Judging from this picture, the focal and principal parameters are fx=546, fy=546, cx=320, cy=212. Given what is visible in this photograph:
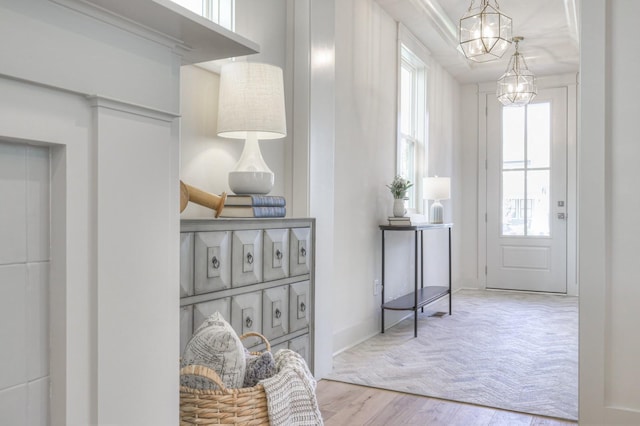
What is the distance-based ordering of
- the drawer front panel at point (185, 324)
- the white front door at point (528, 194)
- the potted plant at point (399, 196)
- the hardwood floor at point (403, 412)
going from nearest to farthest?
1. the drawer front panel at point (185, 324)
2. the hardwood floor at point (403, 412)
3. the potted plant at point (399, 196)
4. the white front door at point (528, 194)

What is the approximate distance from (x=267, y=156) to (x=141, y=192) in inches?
71.0

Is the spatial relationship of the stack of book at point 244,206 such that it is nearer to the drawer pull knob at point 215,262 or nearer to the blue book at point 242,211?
the blue book at point 242,211

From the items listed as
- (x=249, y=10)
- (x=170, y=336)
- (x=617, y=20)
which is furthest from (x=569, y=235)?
(x=170, y=336)

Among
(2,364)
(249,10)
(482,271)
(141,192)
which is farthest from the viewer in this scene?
(482,271)

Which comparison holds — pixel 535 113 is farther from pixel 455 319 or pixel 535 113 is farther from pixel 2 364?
pixel 2 364

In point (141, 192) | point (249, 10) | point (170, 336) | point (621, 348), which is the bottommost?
point (621, 348)

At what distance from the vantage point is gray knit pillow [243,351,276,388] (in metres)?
1.60

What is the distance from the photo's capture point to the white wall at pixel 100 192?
91 cm

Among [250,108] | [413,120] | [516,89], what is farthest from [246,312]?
[516,89]

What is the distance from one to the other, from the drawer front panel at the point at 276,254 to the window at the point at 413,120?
2788 mm

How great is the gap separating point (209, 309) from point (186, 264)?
20 cm

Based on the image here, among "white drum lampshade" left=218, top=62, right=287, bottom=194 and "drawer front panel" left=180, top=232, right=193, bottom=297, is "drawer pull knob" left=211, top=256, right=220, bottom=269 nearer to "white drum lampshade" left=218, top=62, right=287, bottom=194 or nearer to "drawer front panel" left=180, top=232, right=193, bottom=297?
"drawer front panel" left=180, top=232, right=193, bottom=297

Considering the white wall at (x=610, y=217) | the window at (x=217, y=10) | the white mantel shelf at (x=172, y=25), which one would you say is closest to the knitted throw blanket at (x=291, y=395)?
the white mantel shelf at (x=172, y=25)

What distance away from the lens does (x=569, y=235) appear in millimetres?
6457
